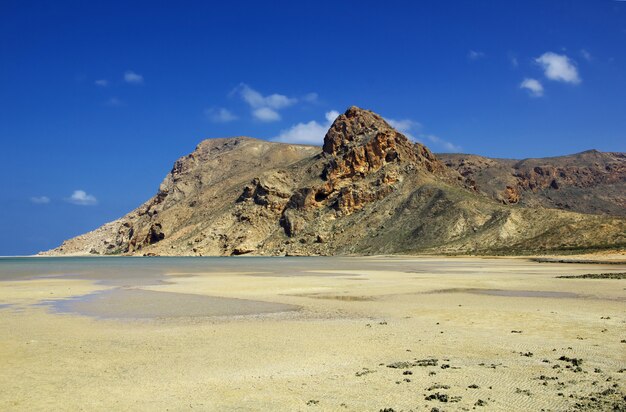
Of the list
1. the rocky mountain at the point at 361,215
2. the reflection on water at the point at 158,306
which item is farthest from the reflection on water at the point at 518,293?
the rocky mountain at the point at 361,215

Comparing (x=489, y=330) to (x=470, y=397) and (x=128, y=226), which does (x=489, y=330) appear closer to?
(x=470, y=397)

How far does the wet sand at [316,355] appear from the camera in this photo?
868 cm

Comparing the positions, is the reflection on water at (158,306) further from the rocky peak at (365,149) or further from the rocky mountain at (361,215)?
the rocky peak at (365,149)

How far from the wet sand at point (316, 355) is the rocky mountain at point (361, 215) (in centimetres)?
7623

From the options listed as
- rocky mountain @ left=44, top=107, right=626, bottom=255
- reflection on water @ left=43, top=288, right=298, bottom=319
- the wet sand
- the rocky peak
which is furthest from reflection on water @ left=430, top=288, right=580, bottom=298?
the rocky peak

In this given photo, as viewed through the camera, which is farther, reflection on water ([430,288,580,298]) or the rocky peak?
the rocky peak

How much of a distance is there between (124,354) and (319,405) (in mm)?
5951

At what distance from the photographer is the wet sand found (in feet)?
28.5

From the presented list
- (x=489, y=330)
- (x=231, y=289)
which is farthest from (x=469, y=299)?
(x=231, y=289)

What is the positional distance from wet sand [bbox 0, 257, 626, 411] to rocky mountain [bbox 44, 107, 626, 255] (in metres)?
76.2

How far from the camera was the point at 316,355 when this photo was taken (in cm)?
1201

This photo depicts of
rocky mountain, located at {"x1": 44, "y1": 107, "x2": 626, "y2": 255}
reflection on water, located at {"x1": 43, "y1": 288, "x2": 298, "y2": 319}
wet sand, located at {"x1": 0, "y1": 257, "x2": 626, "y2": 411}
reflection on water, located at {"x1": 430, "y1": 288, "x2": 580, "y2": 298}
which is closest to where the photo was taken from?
wet sand, located at {"x1": 0, "y1": 257, "x2": 626, "y2": 411}

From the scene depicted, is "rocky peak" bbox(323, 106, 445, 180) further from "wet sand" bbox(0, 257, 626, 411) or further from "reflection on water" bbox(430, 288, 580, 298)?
"wet sand" bbox(0, 257, 626, 411)

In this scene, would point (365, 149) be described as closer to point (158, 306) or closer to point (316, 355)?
point (158, 306)
